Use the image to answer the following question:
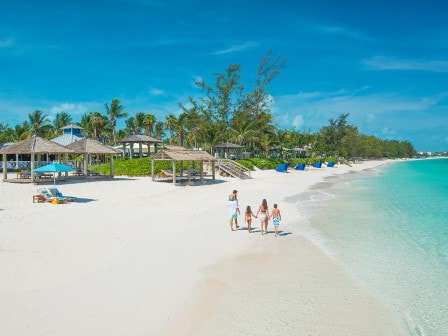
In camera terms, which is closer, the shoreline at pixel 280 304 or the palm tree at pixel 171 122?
the shoreline at pixel 280 304

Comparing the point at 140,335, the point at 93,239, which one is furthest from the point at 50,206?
the point at 140,335

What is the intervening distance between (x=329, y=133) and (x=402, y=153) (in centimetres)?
11062

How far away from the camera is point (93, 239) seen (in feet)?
35.8

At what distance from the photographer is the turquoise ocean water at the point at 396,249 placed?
716 cm

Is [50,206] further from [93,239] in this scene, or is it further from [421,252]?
[421,252]

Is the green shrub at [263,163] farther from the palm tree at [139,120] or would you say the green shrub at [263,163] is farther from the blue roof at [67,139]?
the palm tree at [139,120]

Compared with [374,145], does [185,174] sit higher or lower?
lower

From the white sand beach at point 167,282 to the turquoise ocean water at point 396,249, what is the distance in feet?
1.69

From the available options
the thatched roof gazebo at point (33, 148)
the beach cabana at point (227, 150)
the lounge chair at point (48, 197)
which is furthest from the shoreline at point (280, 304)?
the beach cabana at point (227, 150)

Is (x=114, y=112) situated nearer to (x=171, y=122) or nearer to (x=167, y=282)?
(x=171, y=122)

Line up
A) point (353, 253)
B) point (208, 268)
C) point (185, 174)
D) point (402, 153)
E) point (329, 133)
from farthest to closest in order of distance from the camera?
point (402, 153) → point (329, 133) → point (185, 174) → point (353, 253) → point (208, 268)

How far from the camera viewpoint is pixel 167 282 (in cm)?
777

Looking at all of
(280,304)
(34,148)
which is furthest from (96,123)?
(280,304)

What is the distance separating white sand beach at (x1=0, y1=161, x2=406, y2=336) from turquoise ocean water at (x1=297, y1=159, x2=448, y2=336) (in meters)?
0.52
